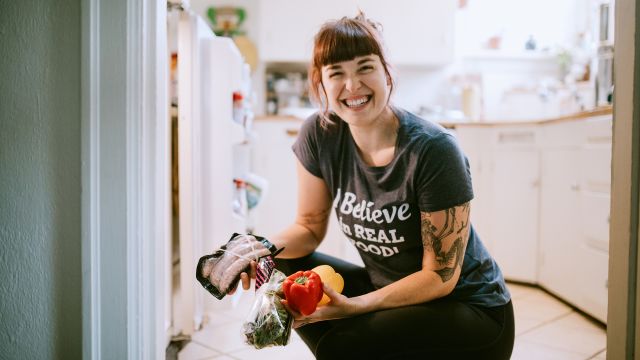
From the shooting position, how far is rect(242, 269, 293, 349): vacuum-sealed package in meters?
0.81

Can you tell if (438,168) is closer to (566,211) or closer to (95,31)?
(95,31)

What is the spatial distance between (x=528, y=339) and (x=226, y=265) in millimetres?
1310

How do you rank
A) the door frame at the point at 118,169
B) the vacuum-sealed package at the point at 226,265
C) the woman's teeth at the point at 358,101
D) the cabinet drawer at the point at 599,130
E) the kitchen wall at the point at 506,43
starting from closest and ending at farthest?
1. the door frame at the point at 118,169
2. the vacuum-sealed package at the point at 226,265
3. the woman's teeth at the point at 358,101
4. the cabinet drawer at the point at 599,130
5. the kitchen wall at the point at 506,43

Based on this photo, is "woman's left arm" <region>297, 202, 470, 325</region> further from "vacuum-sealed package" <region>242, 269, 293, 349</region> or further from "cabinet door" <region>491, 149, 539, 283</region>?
"cabinet door" <region>491, 149, 539, 283</region>

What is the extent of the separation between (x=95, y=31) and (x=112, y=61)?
0.06 m

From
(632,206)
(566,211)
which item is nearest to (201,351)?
(632,206)

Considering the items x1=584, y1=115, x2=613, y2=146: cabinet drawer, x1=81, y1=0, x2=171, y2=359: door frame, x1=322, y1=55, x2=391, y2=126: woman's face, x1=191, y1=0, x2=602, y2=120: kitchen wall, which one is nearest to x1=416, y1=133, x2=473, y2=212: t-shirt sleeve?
x1=322, y1=55, x2=391, y2=126: woman's face

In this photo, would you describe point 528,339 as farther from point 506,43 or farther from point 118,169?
point 506,43

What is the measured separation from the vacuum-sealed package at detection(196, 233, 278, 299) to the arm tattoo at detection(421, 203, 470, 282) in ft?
1.13

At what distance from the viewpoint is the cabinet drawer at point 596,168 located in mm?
1771

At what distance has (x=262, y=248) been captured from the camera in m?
0.99

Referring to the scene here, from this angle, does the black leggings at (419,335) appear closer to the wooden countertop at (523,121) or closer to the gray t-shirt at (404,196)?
the gray t-shirt at (404,196)

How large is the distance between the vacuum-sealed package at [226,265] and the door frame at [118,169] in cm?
12

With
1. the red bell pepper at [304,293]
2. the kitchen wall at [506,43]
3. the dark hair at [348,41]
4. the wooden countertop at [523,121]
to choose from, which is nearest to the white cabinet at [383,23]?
the kitchen wall at [506,43]
